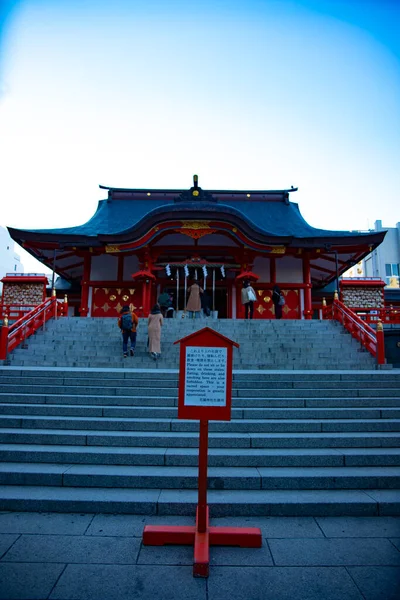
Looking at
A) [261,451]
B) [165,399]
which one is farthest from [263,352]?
[261,451]

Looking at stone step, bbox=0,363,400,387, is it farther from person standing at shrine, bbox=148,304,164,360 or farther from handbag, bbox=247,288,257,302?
handbag, bbox=247,288,257,302

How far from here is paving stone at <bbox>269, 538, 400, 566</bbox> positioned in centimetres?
295

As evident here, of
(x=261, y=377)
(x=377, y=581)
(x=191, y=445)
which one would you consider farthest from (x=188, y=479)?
(x=261, y=377)

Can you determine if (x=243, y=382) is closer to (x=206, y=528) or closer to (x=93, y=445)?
(x=93, y=445)

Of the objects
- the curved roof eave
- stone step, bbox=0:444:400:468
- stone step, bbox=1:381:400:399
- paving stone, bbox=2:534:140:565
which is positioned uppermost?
the curved roof eave

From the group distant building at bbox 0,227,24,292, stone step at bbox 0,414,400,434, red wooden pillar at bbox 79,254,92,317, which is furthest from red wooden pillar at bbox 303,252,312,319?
distant building at bbox 0,227,24,292

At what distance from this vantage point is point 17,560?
2904 millimetres

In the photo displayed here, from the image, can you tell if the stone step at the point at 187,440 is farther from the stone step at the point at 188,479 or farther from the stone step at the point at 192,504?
the stone step at the point at 192,504

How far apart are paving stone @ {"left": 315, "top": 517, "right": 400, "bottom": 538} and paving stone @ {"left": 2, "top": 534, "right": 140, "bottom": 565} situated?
6.06ft

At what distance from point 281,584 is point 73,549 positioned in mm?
1730

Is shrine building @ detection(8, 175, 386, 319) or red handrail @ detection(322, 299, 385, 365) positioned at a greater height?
shrine building @ detection(8, 175, 386, 319)

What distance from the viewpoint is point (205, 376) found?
3273mm

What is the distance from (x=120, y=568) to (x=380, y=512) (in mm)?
2700

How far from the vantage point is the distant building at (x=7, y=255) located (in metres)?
37.0
